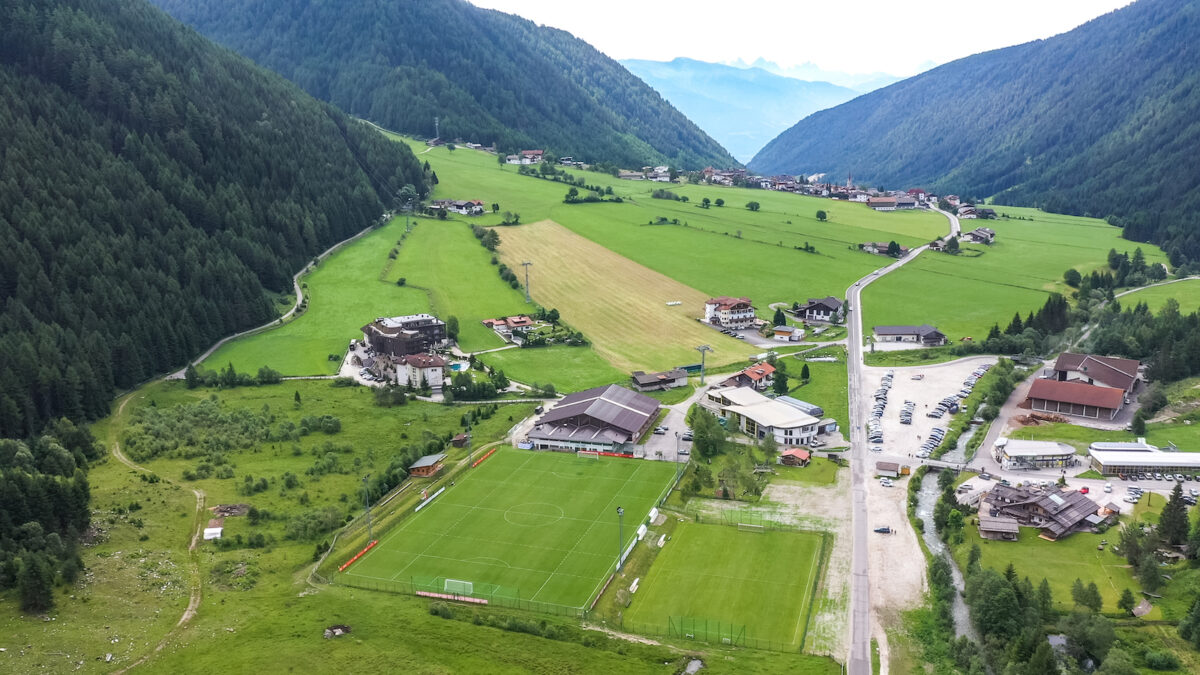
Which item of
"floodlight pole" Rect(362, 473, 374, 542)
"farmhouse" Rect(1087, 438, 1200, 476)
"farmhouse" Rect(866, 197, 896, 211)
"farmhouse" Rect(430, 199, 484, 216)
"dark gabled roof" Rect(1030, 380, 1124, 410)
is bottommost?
"floodlight pole" Rect(362, 473, 374, 542)

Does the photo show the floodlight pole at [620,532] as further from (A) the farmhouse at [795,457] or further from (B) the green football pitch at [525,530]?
(A) the farmhouse at [795,457]

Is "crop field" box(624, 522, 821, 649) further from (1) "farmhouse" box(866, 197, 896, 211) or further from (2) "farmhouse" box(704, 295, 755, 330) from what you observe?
(1) "farmhouse" box(866, 197, 896, 211)

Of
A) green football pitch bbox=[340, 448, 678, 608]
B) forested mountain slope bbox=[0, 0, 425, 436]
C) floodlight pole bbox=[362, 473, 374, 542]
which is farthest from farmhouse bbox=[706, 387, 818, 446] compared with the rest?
forested mountain slope bbox=[0, 0, 425, 436]

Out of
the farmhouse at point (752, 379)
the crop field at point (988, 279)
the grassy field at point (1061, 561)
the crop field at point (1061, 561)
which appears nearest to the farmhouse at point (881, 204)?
the crop field at point (988, 279)

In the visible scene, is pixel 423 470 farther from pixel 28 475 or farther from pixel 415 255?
pixel 415 255

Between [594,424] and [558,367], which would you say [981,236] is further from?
[594,424]

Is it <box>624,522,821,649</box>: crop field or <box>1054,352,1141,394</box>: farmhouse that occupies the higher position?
<box>1054,352,1141,394</box>: farmhouse

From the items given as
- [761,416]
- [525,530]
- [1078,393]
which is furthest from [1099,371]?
[525,530]

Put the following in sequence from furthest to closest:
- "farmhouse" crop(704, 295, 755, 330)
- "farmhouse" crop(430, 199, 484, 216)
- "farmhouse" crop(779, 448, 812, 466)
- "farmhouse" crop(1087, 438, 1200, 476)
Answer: "farmhouse" crop(430, 199, 484, 216) → "farmhouse" crop(704, 295, 755, 330) → "farmhouse" crop(779, 448, 812, 466) → "farmhouse" crop(1087, 438, 1200, 476)
